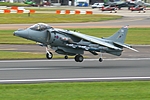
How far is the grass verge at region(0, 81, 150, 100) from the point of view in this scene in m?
15.9

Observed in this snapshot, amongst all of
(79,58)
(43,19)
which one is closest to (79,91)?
(79,58)

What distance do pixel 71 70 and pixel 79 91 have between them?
6.62m

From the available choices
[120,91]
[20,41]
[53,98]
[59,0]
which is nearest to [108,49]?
[120,91]

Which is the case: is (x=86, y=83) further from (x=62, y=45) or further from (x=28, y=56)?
(x=28, y=56)

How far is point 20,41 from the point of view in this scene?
132 feet

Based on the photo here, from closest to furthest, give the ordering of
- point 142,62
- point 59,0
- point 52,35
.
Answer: point 52,35, point 142,62, point 59,0

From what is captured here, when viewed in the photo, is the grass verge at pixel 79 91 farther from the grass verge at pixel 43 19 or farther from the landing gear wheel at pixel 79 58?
the grass verge at pixel 43 19

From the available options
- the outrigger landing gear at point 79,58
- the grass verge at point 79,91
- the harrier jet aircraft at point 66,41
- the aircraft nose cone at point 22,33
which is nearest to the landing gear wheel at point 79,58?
the outrigger landing gear at point 79,58

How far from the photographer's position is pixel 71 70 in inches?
938

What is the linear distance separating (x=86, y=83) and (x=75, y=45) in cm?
644

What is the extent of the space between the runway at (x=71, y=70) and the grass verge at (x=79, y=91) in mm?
1674

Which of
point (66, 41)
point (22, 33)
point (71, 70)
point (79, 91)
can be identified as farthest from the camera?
point (66, 41)

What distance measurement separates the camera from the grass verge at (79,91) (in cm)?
1594

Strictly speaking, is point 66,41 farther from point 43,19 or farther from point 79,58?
point 43,19
